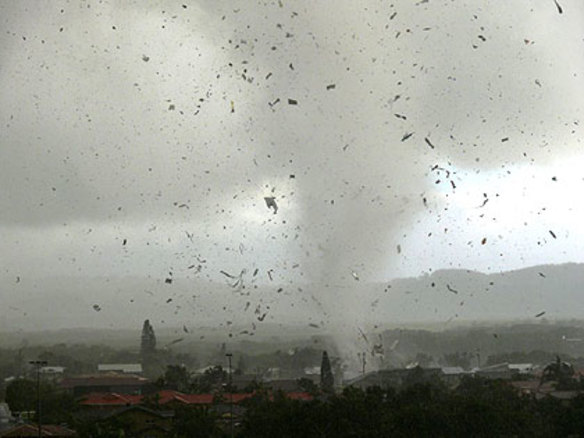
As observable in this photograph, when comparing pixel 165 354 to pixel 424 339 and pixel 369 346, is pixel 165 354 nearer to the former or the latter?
pixel 369 346

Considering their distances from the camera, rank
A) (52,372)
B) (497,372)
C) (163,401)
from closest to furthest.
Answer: (163,401) → (497,372) → (52,372)

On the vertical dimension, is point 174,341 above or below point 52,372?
above

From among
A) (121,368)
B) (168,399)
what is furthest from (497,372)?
(168,399)

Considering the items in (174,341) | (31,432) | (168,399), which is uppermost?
(174,341)

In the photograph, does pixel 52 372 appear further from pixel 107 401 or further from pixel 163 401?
pixel 163 401

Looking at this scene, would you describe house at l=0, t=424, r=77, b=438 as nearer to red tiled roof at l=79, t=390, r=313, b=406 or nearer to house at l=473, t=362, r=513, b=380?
red tiled roof at l=79, t=390, r=313, b=406

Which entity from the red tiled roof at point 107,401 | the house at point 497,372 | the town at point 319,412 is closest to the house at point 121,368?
the house at point 497,372

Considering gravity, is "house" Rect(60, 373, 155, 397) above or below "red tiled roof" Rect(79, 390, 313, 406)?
above

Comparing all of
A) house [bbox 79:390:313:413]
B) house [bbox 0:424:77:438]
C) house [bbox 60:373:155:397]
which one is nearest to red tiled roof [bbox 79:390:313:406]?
house [bbox 79:390:313:413]

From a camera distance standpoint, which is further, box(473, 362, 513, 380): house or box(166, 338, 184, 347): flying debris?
box(166, 338, 184, 347): flying debris
